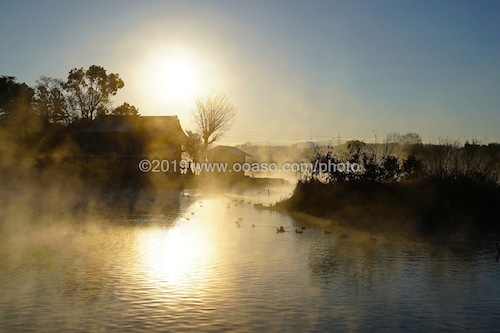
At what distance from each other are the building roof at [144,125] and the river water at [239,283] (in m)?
40.1

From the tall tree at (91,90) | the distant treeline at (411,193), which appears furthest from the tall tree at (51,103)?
the distant treeline at (411,193)

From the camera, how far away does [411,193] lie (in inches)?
903

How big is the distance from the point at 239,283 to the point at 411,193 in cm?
1386

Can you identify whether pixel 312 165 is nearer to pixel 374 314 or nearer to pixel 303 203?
pixel 303 203

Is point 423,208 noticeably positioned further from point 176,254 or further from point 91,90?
point 91,90

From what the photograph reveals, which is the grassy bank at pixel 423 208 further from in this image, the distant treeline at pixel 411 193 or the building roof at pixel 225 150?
the building roof at pixel 225 150

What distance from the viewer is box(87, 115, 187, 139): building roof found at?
193ft

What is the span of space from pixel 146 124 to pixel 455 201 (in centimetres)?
4464

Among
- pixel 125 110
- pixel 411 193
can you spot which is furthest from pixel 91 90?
pixel 411 193

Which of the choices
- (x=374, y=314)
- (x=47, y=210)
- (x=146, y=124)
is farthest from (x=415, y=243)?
(x=146, y=124)

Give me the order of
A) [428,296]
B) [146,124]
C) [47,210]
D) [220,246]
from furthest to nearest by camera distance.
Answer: [146,124] → [47,210] → [220,246] → [428,296]

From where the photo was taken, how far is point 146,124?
2392 inches

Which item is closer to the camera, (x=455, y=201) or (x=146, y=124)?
(x=455, y=201)

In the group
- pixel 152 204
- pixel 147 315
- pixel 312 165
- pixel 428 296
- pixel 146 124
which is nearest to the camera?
pixel 147 315
